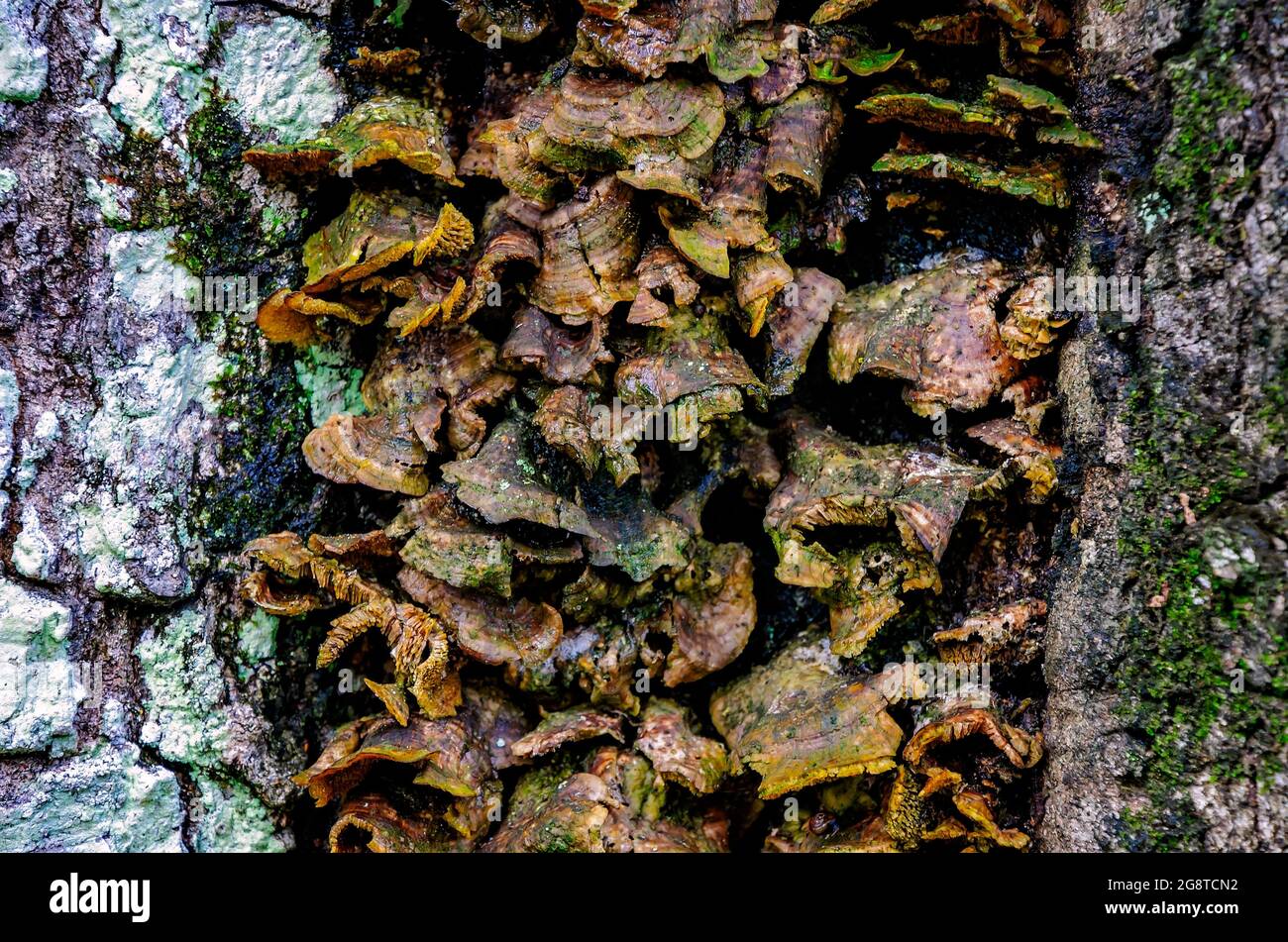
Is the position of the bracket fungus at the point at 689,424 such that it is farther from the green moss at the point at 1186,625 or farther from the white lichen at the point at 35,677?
the white lichen at the point at 35,677

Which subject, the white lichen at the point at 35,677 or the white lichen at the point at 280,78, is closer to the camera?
the white lichen at the point at 35,677

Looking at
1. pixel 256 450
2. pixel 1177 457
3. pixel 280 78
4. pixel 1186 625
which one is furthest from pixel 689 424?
pixel 280 78

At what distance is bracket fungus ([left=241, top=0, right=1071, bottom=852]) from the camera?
10.5 ft

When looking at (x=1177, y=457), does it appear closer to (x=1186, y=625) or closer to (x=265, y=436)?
(x=1186, y=625)

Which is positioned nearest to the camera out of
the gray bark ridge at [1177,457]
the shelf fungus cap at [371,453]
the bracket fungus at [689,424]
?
the gray bark ridge at [1177,457]

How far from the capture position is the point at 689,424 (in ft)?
10.9

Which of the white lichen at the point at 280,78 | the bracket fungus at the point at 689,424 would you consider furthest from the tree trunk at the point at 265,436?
the bracket fungus at the point at 689,424

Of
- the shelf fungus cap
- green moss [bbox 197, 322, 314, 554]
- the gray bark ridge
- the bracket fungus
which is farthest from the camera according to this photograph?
green moss [bbox 197, 322, 314, 554]

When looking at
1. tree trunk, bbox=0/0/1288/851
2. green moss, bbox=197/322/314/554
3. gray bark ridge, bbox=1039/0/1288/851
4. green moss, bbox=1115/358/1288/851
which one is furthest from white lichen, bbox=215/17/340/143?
green moss, bbox=1115/358/1288/851

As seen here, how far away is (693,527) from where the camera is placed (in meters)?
3.68

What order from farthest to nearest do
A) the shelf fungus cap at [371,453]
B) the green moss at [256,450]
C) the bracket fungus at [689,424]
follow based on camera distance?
the green moss at [256,450], the shelf fungus cap at [371,453], the bracket fungus at [689,424]

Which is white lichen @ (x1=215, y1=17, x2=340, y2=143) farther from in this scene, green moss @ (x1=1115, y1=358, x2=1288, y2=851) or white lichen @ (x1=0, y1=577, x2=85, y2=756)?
green moss @ (x1=1115, y1=358, x2=1288, y2=851)

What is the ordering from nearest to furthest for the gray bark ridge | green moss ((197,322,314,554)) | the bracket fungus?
the gray bark ridge < the bracket fungus < green moss ((197,322,314,554))

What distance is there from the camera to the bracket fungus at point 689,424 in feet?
10.5
